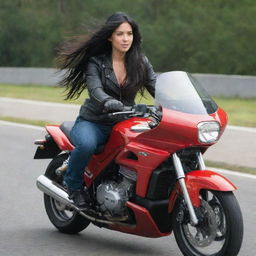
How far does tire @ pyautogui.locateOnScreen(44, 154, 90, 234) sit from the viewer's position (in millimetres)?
7180

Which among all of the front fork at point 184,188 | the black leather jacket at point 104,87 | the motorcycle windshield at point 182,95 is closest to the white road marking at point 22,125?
the black leather jacket at point 104,87

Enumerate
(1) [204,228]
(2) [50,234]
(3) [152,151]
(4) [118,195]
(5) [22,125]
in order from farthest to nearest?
(5) [22,125]
(2) [50,234]
(4) [118,195]
(3) [152,151]
(1) [204,228]

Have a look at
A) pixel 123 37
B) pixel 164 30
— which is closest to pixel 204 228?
pixel 123 37

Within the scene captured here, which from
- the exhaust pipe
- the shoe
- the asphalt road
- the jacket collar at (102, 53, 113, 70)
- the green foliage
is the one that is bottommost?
the green foliage

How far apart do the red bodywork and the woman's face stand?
1.83ft

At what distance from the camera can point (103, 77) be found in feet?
21.8

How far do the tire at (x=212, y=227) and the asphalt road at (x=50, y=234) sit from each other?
0.49m

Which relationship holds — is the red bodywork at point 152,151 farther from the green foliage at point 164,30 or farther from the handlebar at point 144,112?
the green foliage at point 164,30

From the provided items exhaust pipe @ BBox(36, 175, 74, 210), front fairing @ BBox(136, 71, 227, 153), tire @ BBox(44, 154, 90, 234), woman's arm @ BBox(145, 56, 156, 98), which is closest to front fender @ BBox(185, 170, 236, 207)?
front fairing @ BBox(136, 71, 227, 153)

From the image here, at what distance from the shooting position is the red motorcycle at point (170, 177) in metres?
5.80

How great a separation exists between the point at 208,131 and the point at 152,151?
46 centimetres

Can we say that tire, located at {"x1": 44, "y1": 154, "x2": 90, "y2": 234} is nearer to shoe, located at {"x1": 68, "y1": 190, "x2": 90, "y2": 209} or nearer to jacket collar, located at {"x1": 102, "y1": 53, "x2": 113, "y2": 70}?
shoe, located at {"x1": 68, "y1": 190, "x2": 90, "y2": 209}

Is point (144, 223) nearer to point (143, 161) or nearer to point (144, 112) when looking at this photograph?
point (143, 161)

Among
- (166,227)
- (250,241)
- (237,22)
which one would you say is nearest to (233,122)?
(250,241)
